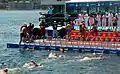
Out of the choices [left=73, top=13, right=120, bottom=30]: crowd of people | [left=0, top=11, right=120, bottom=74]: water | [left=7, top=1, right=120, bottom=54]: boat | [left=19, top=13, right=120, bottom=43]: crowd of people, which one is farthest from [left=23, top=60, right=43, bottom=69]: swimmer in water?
[left=73, top=13, right=120, bottom=30]: crowd of people

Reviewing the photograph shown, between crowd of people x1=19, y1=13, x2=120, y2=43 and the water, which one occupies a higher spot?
crowd of people x1=19, y1=13, x2=120, y2=43

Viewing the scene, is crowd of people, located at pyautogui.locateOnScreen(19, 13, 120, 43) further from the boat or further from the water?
the water

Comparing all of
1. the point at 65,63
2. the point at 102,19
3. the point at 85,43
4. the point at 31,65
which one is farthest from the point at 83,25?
the point at 31,65

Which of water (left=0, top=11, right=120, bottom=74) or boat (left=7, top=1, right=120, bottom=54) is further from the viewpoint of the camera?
boat (left=7, top=1, right=120, bottom=54)

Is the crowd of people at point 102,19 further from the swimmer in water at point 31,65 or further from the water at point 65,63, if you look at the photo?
the swimmer in water at point 31,65

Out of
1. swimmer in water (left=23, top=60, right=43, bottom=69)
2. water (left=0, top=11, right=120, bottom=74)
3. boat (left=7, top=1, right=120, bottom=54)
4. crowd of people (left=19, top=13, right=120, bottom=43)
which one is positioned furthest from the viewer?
crowd of people (left=19, top=13, right=120, bottom=43)

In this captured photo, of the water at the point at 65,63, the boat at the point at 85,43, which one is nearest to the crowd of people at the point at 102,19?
the boat at the point at 85,43

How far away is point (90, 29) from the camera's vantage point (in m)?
52.2

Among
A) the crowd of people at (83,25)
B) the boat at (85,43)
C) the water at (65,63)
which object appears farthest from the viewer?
the crowd of people at (83,25)

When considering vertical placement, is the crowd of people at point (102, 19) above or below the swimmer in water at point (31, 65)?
above

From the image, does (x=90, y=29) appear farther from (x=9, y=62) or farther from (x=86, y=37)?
(x=9, y=62)

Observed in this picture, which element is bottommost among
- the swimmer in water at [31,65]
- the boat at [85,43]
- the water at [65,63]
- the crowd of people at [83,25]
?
the water at [65,63]

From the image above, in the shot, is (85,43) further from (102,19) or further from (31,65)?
(31,65)

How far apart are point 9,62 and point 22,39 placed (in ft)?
27.1
